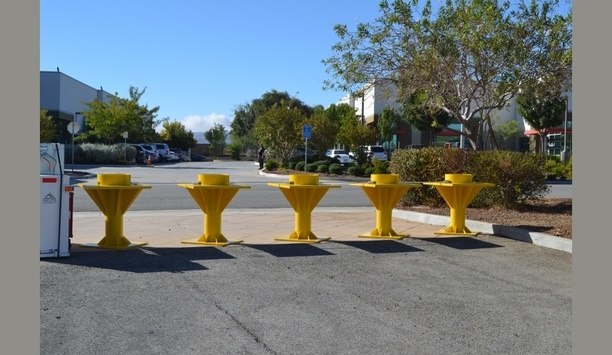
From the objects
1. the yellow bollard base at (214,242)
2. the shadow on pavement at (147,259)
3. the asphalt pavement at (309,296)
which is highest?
the yellow bollard base at (214,242)

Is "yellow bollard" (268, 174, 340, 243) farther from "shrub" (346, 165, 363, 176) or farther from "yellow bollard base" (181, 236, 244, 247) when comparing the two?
"shrub" (346, 165, 363, 176)

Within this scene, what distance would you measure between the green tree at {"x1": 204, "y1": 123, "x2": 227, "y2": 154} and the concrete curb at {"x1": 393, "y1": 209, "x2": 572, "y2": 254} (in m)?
82.5

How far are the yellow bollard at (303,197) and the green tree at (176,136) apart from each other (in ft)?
240

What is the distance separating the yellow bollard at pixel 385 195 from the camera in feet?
35.4

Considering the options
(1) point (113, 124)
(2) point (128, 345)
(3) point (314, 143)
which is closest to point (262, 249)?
(2) point (128, 345)

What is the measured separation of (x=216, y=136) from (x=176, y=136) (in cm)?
1347

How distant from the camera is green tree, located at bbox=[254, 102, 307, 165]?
39.0 meters

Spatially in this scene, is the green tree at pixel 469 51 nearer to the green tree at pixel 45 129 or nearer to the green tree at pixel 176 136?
the green tree at pixel 45 129

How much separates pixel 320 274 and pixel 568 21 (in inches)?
422

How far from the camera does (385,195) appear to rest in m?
10.9

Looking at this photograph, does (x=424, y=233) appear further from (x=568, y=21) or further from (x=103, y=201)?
(x=568, y=21)

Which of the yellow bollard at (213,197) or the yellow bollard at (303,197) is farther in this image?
the yellow bollard at (303,197)

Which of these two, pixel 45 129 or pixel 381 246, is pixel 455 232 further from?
pixel 45 129

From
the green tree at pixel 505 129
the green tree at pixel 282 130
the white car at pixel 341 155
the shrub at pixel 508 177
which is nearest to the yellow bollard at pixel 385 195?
the shrub at pixel 508 177
